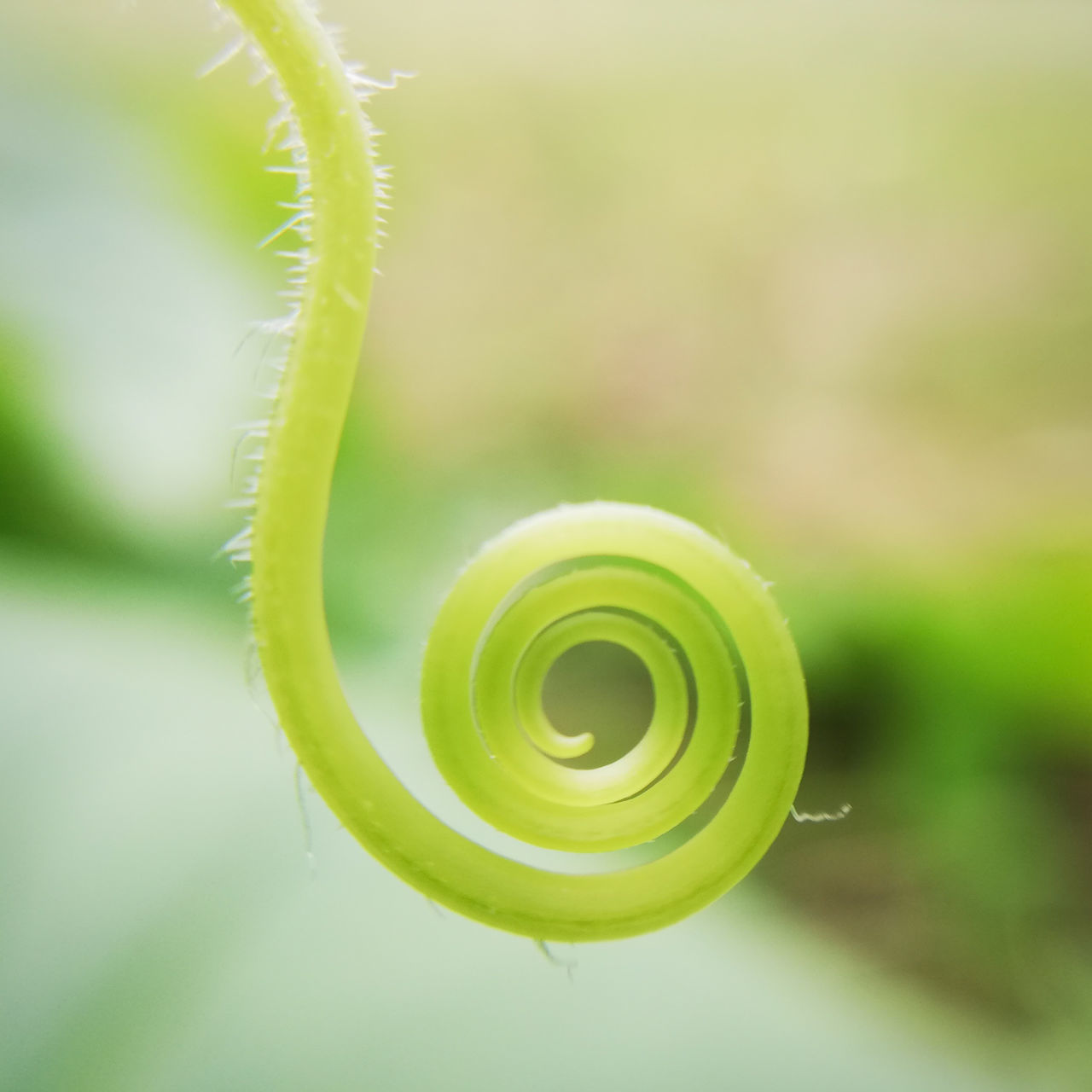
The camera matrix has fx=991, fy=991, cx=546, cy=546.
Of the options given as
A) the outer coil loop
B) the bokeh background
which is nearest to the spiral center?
the bokeh background

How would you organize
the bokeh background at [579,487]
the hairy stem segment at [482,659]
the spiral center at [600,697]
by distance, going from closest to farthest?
the hairy stem segment at [482,659] < the bokeh background at [579,487] < the spiral center at [600,697]

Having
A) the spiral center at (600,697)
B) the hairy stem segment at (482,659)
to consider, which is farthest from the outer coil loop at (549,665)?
the spiral center at (600,697)

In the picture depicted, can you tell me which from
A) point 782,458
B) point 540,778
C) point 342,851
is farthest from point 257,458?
point 782,458

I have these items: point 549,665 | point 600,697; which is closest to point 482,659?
point 549,665

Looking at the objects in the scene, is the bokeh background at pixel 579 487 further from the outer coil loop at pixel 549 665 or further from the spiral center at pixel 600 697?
the outer coil loop at pixel 549 665

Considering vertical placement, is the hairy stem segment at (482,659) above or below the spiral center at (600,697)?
below

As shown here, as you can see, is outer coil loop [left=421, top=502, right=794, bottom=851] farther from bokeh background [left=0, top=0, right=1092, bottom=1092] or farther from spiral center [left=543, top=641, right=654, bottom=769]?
spiral center [left=543, top=641, right=654, bottom=769]
